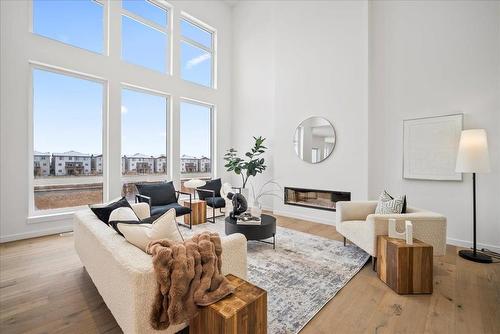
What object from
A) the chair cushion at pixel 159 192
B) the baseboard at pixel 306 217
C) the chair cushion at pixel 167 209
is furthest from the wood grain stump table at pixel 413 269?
the chair cushion at pixel 159 192

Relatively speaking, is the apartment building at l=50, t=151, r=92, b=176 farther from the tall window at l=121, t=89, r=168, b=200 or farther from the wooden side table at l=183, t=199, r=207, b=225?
the wooden side table at l=183, t=199, r=207, b=225

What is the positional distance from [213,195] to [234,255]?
312cm

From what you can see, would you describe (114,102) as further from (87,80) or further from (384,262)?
(384,262)

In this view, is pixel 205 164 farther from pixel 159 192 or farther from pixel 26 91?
pixel 26 91

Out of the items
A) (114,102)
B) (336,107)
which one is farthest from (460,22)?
(114,102)

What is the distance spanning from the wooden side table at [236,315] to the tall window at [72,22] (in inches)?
187

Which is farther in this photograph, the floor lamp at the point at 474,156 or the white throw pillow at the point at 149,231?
the floor lamp at the point at 474,156

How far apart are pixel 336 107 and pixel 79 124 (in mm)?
4646

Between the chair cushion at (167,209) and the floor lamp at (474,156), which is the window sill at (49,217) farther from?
the floor lamp at (474,156)

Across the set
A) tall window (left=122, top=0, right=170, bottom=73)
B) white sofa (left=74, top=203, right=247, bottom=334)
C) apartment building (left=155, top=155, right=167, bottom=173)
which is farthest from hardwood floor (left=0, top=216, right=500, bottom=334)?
tall window (left=122, top=0, right=170, bottom=73)

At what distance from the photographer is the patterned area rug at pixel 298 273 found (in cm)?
183

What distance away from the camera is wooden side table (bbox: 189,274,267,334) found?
1.13 meters

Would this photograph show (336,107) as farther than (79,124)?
Yes

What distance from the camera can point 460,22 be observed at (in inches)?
128
